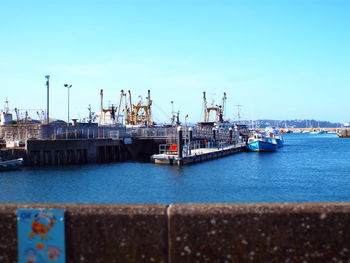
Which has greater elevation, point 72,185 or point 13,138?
point 13,138

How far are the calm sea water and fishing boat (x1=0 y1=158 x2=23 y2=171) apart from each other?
1203mm

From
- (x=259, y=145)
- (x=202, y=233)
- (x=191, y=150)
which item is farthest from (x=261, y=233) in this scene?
(x=259, y=145)

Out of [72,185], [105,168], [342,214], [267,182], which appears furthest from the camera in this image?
[105,168]

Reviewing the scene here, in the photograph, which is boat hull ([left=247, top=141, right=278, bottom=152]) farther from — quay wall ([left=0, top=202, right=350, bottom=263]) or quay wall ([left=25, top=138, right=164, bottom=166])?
quay wall ([left=0, top=202, right=350, bottom=263])

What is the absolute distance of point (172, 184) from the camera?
41.9 m

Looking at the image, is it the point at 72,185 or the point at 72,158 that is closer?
the point at 72,185

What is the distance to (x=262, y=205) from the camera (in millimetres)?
4363

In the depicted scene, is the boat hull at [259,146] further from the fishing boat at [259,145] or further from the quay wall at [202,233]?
the quay wall at [202,233]

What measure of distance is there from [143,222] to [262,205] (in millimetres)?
1205

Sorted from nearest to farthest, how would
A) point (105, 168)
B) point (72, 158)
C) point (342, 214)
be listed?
point (342, 214), point (105, 168), point (72, 158)

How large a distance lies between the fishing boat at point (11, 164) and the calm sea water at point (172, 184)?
1203 mm

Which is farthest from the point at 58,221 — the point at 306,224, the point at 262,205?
the point at 306,224

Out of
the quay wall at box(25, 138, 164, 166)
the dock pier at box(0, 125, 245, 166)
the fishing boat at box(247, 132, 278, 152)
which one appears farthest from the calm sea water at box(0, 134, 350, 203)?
the fishing boat at box(247, 132, 278, 152)

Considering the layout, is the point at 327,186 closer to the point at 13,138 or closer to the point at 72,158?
the point at 72,158
